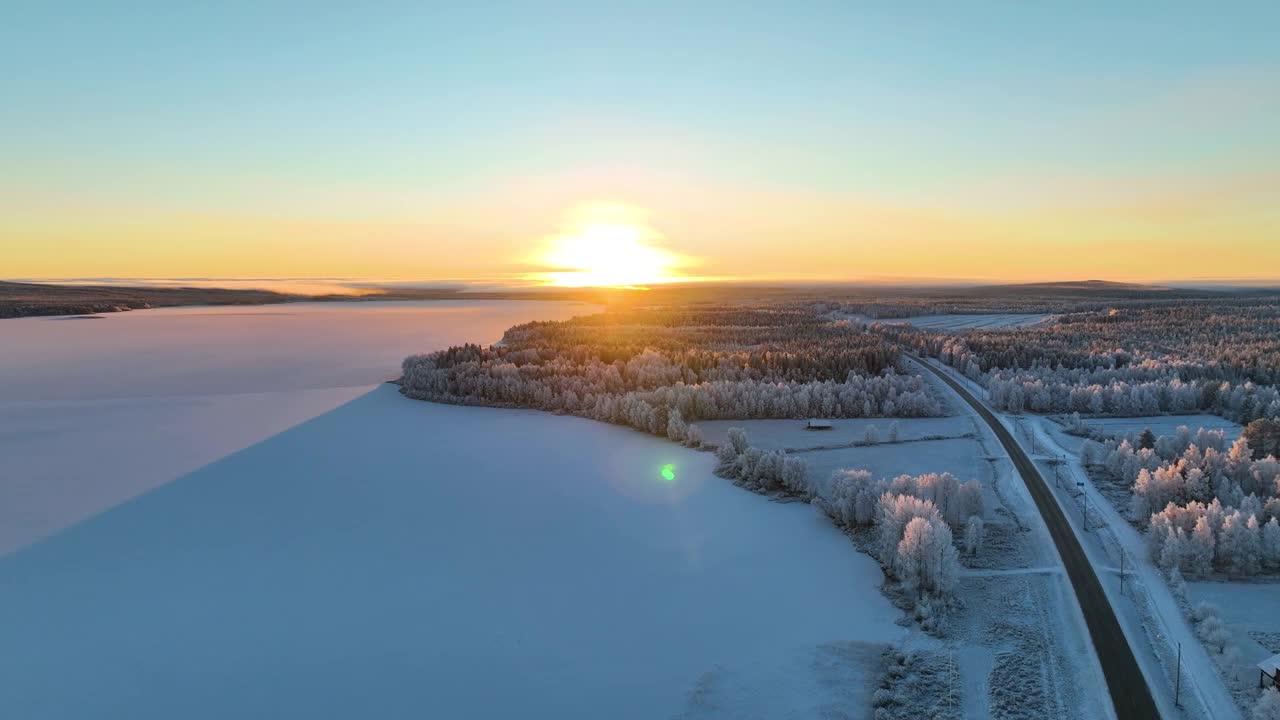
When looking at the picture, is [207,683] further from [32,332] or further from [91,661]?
[32,332]

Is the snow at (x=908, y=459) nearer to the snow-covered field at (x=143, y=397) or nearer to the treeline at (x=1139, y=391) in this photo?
the treeline at (x=1139, y=391)

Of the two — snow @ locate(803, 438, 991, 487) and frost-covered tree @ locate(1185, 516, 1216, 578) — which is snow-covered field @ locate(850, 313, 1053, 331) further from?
frost-covered tree @ locate(1185, 516, 1216, 578)

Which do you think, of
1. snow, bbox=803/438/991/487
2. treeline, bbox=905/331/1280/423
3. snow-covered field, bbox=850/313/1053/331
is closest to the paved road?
snow, bbox=803/438/991/487

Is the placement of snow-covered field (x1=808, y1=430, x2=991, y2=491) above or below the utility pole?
above

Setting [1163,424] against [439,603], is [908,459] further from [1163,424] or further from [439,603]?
[439,603]

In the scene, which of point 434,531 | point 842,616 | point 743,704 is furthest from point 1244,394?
point 434,531

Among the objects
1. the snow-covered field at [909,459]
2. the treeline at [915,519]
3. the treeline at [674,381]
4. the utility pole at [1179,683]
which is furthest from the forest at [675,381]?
the utility pole at [1179,683]
